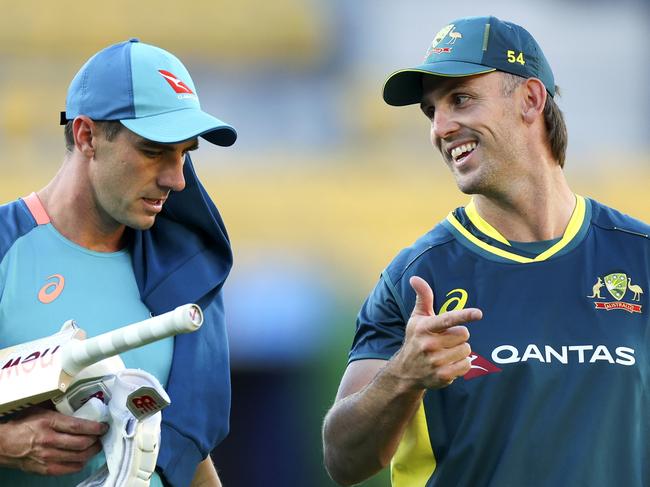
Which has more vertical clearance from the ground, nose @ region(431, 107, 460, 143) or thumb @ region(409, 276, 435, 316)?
nose @ region(431, 107, 460, 143)

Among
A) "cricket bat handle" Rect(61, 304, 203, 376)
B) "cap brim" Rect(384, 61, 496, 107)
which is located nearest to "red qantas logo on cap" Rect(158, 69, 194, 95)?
"cap brim" Rect(384, 61, 496, 107)

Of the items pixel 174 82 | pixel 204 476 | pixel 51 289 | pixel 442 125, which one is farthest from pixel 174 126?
pixel 204 476

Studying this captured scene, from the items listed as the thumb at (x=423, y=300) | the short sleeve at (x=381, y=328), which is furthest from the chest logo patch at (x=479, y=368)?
the thumb at (x=423, y=300)

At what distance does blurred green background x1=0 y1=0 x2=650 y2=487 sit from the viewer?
30.1ft

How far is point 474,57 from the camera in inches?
157

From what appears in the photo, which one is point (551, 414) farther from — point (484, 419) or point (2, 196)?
point (2, 196)

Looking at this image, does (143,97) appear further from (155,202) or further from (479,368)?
(479,368)

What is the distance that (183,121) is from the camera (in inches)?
148

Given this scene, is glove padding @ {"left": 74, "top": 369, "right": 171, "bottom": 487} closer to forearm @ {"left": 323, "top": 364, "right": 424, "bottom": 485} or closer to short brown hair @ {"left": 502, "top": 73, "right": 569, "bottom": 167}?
forearm @ {"left": 323, "top": 364, "right": 424, "bottom": 485}

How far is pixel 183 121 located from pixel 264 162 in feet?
24.7

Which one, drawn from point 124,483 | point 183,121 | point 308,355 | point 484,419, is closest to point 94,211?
point 183,121

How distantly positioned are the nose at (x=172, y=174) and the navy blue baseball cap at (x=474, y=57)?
2.10 ft

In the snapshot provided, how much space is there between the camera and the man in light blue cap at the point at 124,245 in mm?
3686

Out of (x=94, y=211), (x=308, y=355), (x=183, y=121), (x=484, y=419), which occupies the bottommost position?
(x=308, y=355)
